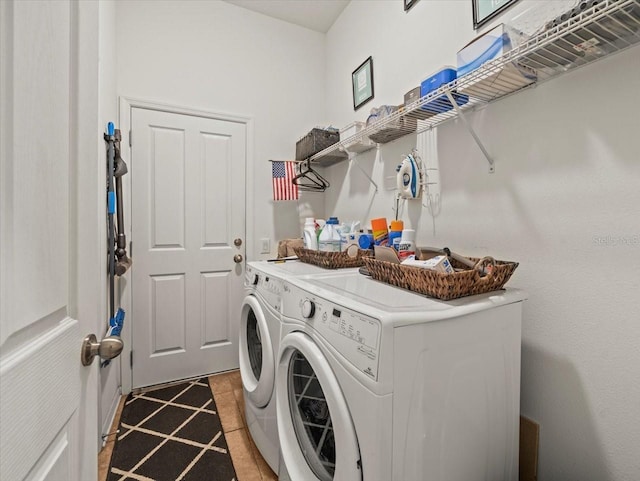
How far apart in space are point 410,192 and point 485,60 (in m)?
0.64

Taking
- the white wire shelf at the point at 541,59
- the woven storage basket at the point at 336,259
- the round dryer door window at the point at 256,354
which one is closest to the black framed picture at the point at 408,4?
the white wire shelf at the point at 541,59

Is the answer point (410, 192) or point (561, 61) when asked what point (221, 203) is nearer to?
point (410, 192)

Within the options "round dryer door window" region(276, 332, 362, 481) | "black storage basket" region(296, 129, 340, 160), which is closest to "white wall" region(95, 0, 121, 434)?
"round dryer door window" region(276, 332, 362, 481)

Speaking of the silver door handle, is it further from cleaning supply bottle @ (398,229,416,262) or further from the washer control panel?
cleaning supply bottle @ (398,229,416,262)

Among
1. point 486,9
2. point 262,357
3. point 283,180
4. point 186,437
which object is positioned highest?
point 486,9

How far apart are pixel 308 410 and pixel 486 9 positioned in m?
1.77

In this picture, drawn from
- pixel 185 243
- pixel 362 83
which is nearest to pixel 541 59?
pixel 362 83

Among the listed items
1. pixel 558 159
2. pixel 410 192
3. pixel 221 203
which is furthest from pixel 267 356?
pixel 221 203

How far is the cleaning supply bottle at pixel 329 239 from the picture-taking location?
5.46 feet

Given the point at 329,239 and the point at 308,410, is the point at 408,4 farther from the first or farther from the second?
the point at 308,410

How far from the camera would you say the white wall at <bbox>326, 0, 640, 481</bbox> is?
881 mm

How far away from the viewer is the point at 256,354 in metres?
1.61

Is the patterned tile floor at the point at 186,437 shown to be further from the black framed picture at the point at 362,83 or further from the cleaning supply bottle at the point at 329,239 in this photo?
the black framed picture at the point at 362,83

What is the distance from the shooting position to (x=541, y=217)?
108cm
